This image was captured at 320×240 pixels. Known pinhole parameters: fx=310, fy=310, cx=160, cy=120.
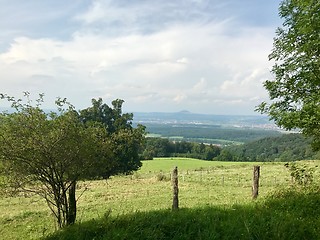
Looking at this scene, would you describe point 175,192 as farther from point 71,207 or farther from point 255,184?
point 71,207

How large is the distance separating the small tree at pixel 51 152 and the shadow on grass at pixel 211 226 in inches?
64.2

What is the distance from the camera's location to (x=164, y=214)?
8.84 m

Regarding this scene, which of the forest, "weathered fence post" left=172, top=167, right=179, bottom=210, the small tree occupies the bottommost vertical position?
the forest

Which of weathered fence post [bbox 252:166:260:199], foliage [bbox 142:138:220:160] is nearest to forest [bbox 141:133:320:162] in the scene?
foliage [bbox 142:138:220:160]

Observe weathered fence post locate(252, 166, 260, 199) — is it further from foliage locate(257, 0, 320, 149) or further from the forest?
the forest

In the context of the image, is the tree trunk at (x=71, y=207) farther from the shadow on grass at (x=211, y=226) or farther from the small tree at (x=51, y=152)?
the shadow on grass at (x=211, y=226)

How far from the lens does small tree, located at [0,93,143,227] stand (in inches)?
324

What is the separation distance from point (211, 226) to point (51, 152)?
15.2ft

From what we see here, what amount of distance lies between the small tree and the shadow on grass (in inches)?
64.2

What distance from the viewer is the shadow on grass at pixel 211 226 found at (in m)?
7.16

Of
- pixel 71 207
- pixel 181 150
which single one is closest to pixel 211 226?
pixel 71 207

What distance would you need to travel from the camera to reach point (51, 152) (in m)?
8.48

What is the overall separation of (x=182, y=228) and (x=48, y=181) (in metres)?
4.04

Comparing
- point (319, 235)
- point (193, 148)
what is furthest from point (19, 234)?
point (193, 148)
